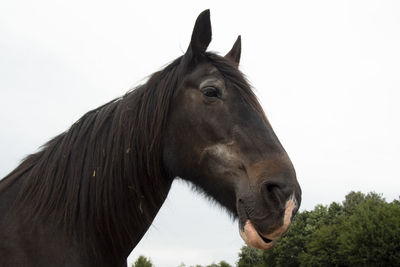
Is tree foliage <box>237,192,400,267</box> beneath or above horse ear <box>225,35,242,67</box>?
above

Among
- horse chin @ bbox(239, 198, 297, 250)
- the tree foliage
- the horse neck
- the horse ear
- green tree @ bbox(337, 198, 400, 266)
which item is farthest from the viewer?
the tree foliage

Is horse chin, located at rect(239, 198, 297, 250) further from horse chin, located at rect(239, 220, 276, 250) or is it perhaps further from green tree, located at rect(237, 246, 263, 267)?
green tree, located at rect(237, 246, 263, 267)

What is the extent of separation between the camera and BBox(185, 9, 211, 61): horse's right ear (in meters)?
3.48

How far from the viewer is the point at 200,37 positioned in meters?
3.57

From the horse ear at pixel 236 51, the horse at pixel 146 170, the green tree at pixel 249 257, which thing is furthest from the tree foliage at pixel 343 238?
the horse at pixel 146 170

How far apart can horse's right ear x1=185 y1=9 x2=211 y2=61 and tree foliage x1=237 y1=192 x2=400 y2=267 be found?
27695 millimetres

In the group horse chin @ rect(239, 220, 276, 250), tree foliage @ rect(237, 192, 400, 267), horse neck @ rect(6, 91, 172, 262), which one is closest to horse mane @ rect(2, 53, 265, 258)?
horse neck @ rect(6, 91, 172, 262)

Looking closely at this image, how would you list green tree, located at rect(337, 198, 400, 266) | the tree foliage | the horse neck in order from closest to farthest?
the horse neck, green tree, located at rect(337, 198, 400, 266), the tree foliage

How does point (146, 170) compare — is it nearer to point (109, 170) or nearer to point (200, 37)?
point (109, 170)

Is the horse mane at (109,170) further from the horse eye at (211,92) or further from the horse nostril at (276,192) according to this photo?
the horse nostril at (276,192)

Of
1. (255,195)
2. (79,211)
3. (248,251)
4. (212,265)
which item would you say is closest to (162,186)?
(79,211)

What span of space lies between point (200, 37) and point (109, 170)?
1.41 metres

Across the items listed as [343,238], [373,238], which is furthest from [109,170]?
[343,238]

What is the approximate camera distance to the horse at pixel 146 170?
2.89m
